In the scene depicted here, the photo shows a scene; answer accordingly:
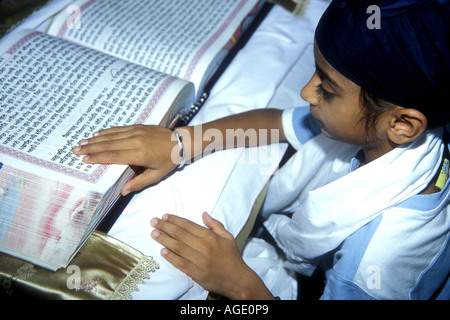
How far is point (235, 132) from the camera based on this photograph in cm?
72

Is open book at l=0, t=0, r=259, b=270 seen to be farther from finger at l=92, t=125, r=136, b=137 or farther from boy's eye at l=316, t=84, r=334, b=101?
boy's eye at l=316, t=84, r=334, b=101

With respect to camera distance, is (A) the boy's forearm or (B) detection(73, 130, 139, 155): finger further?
(A) the boy's forearm

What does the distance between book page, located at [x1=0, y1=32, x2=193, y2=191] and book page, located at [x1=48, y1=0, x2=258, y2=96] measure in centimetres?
7

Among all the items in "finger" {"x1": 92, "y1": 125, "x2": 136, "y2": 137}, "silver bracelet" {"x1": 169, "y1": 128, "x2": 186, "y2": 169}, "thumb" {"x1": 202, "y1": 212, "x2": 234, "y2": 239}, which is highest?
"finger" {"x1": 92, "y1": 125, "x2": 136, "y2": 137}

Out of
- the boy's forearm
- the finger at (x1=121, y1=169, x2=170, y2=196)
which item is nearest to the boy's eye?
the boy's forearm

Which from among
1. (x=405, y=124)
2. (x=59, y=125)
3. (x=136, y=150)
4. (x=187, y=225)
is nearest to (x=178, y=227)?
(x=187, y=225)

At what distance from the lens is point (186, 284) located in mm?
564

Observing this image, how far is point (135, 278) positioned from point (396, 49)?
470 millimetres

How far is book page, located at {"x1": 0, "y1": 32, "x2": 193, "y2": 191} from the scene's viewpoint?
21.5 inches

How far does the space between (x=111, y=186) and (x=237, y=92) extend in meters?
0.38

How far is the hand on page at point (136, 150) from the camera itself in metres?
0.57

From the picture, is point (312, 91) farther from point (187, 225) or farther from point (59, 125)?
point (59, 125)

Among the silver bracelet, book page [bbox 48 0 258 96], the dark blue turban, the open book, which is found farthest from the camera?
book page [bbox 48 0 258 96]

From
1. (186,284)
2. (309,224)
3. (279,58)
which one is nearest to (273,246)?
(309,224)
